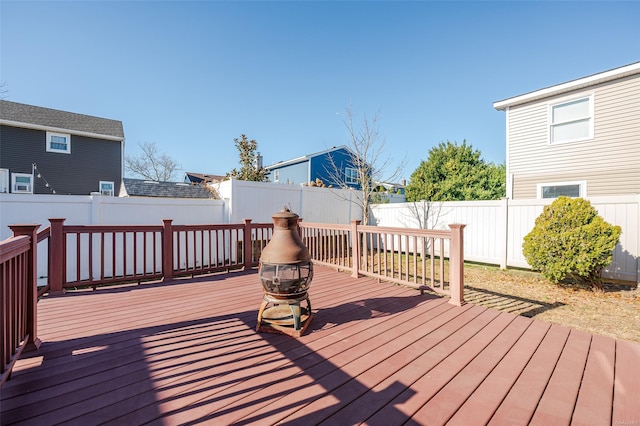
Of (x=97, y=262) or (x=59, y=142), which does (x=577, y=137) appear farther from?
(x=59, y=142)

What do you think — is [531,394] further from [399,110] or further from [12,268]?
[399,110]

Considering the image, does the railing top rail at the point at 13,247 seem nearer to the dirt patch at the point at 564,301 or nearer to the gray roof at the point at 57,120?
the dirt patch at the point at 564,301

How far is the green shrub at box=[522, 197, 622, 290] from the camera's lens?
4.52m

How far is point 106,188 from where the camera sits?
13.6 meters

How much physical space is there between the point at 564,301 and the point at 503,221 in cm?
272

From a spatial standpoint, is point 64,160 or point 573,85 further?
point 64,160

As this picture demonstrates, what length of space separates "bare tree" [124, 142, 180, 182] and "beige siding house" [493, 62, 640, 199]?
85.0 ft

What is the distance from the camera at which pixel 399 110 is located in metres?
9.91

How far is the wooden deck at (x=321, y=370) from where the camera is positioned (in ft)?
4.90

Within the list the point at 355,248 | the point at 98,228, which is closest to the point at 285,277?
the point at 355,248

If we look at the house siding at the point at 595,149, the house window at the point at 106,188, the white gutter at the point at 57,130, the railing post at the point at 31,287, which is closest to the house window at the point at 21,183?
the white gutter at the point at 57,130

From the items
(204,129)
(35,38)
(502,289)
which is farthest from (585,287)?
(204,129)

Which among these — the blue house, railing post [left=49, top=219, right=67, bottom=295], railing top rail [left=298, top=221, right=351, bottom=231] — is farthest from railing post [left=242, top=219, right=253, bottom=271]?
the blue house

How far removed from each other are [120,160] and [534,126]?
1795 centimetres
